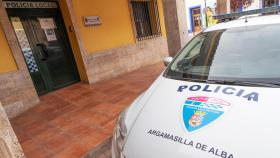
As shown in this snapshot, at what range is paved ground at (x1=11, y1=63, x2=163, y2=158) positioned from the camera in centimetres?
287

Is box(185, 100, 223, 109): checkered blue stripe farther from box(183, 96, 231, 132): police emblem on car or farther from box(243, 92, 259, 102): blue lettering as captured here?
box(243, 92, 259, 102): blue lettering

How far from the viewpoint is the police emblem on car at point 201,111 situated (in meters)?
1.32

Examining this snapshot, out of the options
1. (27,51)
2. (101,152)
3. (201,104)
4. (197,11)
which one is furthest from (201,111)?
(197,11)

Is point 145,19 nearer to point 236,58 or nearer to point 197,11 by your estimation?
point 236,58

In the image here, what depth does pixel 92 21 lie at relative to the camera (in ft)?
18.5

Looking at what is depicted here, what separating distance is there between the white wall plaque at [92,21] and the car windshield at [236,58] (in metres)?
3.92

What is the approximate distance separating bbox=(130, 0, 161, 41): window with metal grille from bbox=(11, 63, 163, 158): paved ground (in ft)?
8.66

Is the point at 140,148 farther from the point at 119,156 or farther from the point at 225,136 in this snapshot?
the point at 225,136

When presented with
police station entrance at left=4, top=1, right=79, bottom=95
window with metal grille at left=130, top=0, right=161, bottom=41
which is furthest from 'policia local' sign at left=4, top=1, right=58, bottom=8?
window with metal grille at left=130, top=0, right=161, bottom=41

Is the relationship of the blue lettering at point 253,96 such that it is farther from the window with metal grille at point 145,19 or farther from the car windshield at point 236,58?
the window with metal grille at point 145,19

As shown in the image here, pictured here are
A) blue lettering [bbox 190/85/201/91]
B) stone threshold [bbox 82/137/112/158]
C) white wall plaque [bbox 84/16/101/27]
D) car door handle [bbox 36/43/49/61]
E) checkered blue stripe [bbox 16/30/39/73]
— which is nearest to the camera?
blue lettering [bbox 190/85/201/91]

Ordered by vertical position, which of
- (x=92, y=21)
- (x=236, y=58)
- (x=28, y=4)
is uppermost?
(x=28, y=4)

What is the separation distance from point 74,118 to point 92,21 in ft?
9.93

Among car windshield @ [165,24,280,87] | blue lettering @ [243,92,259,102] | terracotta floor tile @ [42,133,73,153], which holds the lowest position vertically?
terracotta floor tile @ [42,133,73,153]
